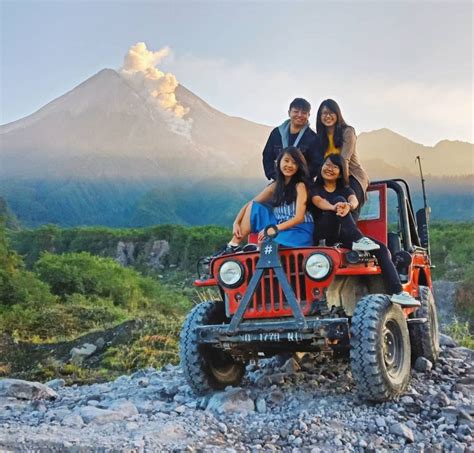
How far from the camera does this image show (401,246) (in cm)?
713

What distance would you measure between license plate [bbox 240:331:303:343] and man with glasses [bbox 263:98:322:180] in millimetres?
1847

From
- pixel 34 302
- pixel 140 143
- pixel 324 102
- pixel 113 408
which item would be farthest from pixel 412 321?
pixel 140 143

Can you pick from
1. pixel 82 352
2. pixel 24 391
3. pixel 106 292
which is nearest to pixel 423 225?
pixel 24 391

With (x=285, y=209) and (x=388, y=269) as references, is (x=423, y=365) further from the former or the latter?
(x=285, y=209)

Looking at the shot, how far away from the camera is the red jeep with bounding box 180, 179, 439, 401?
16.9 ft

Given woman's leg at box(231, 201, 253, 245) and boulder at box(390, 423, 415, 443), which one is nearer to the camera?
boulder at box(390, 423, 415, 443)

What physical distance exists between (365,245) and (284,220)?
0.88 meters

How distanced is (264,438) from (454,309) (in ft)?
68.5

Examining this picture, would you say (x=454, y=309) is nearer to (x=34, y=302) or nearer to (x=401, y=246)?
(x=34, y=302)

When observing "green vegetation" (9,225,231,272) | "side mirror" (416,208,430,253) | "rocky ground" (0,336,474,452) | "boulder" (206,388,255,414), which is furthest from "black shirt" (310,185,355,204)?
"green vegetation" (9,225,231,272)

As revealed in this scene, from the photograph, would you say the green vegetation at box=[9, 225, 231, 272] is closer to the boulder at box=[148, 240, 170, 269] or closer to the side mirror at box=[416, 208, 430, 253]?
the boulder at box=[148, 240, 170, 269]

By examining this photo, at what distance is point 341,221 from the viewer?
19.2 ft

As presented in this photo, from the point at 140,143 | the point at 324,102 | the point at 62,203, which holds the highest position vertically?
the point at 140,143

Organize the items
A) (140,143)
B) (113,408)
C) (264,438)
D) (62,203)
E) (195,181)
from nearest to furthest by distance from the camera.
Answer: (264,438) < (113,408) < (62,203) < (195,181) < (140,143)
